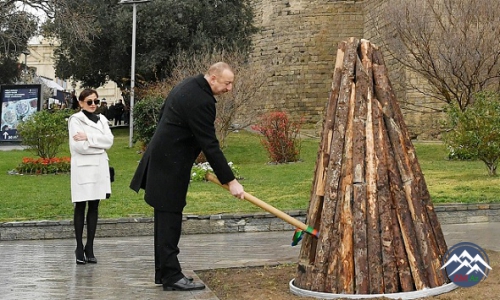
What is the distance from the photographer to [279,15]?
34.0 m

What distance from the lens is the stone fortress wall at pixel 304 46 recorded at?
33.1 metres

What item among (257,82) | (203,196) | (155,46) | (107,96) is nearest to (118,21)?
(155,46)

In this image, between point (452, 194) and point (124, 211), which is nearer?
point (124, 211)

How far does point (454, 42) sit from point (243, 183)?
7.34 m

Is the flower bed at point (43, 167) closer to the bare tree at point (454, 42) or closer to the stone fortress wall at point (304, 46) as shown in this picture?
the bare tree at point (454, 42)

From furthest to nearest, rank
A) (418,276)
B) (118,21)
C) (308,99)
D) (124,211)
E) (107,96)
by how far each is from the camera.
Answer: (107,96)
(308,99)
(118,21)
(124,211)
(418,276)

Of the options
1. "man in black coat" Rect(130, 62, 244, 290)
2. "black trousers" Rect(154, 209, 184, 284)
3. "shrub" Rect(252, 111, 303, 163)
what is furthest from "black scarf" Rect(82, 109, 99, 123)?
"shrub" Rect(252, 111, 303, 163)

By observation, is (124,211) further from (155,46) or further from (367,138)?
(155,46)

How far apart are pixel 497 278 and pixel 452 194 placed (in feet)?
21.1

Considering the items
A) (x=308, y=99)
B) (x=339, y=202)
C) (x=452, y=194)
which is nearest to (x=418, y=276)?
(x=339, y=202)

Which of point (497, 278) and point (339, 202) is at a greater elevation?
point (339, 202)

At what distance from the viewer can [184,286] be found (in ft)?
19.7

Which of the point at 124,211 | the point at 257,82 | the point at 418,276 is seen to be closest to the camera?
the point at 418,276

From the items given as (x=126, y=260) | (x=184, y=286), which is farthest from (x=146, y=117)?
(x=184, y=286)
